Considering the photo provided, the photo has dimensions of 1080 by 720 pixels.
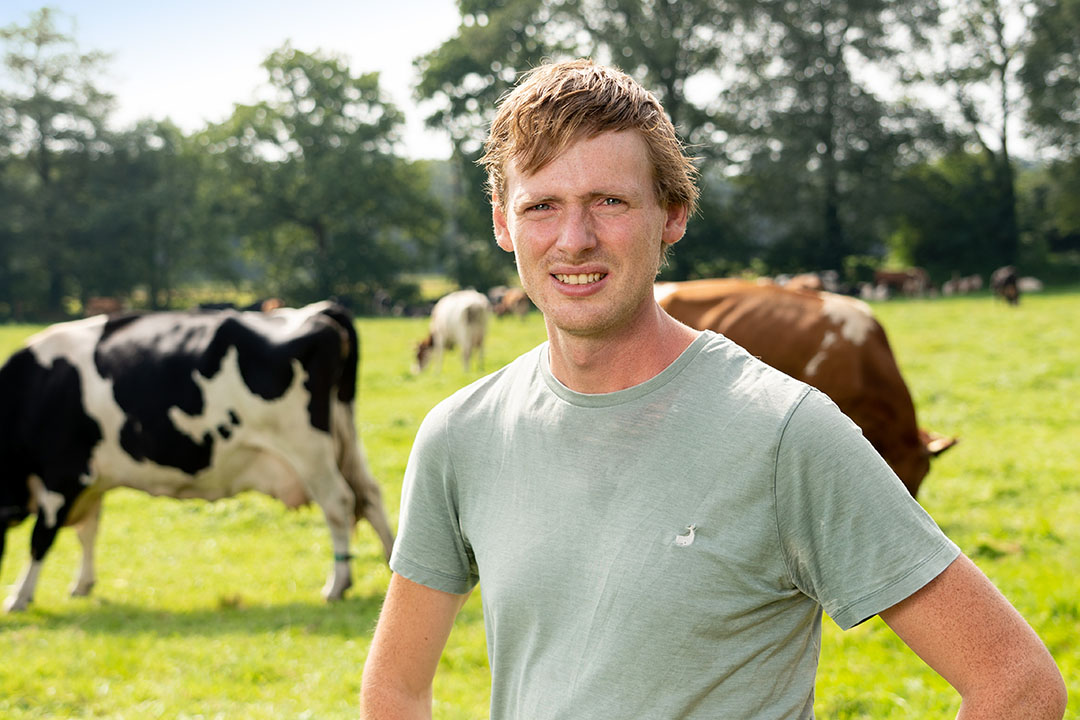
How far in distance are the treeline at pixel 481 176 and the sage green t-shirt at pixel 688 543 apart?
3845cm

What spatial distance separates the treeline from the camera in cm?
4122

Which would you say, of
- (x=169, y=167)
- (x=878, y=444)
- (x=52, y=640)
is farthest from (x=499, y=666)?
(x=169, y=167)

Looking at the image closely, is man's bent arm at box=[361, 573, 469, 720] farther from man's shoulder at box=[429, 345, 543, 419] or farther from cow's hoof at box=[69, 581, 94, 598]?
cow's hoof at box=[69, 581, 94, 598]

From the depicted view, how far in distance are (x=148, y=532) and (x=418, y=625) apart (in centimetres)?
834

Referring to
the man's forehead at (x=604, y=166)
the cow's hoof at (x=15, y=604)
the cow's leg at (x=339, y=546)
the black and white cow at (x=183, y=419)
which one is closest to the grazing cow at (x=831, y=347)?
the black and white cow at (x=183, y=419)

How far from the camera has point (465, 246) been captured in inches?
1966

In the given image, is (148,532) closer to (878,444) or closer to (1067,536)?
(878,444)

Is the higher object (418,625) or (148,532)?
(418,625)

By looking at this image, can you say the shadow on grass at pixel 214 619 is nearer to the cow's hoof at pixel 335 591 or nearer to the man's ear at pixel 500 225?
the cow's hoof at pixel 335 591

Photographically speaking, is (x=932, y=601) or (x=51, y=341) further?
(x=51, y=341)

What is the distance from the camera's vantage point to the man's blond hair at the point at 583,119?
1645 millimetres

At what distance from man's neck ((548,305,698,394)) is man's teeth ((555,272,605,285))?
10cm

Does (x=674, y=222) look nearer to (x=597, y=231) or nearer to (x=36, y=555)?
(x=597, y=231)

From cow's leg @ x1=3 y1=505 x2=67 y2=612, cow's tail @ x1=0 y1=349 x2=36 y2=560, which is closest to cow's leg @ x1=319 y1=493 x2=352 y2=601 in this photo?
cow's leg @ x1=3 y1=505 x2=67 y2=612
